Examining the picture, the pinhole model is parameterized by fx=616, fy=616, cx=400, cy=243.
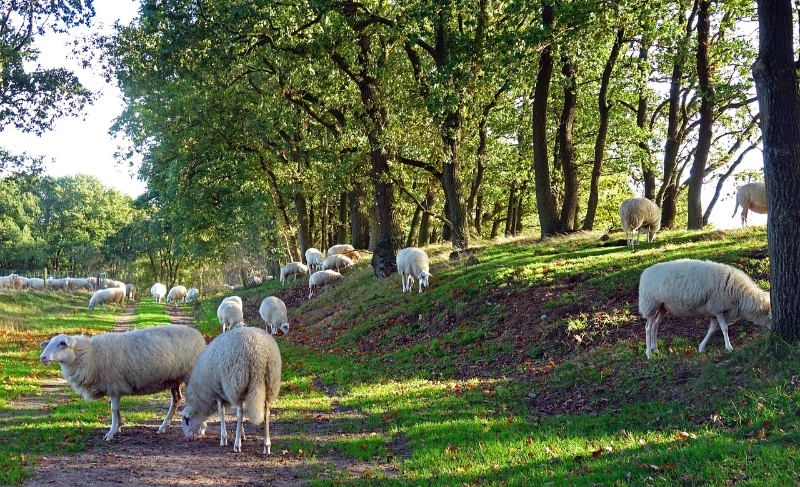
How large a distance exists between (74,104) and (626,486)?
80.8 ft

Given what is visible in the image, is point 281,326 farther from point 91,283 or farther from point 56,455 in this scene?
point 91,283

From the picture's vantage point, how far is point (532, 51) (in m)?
17.9

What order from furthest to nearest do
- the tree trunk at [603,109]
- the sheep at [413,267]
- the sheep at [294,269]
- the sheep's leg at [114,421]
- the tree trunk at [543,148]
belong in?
the sheep at [294,269] → the tree trunk at [603,109] → the tree trunk at [543,148] → the sheep at [413,267] → the sheep's leg at [114,421]

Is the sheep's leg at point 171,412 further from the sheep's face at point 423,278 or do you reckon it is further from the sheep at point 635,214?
the sheep at point 635,214

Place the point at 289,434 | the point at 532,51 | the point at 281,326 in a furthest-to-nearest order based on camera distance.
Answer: the point at 281,326 < the point at 532,51 < the point at 289,434

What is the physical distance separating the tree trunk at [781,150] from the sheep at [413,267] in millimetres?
12681

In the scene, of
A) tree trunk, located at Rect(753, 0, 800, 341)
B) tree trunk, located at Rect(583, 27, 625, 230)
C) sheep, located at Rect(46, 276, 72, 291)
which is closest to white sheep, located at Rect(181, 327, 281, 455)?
tree trunk, located at Rect(753, 0, 800, 341)

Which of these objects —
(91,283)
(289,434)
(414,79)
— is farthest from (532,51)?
A: (91,283)

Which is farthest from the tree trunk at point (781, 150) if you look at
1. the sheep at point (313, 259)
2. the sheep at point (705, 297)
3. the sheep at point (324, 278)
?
the sheep at point (313, 259)

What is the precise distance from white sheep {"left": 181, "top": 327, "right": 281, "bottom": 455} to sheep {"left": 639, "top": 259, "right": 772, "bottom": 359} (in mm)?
6286

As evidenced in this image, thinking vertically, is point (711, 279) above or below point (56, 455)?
above

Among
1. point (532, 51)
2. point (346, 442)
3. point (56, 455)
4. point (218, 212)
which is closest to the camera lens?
point (56, 455)

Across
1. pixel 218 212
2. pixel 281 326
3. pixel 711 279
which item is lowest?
pixel 281 326

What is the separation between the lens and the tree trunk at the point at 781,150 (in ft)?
28.2
